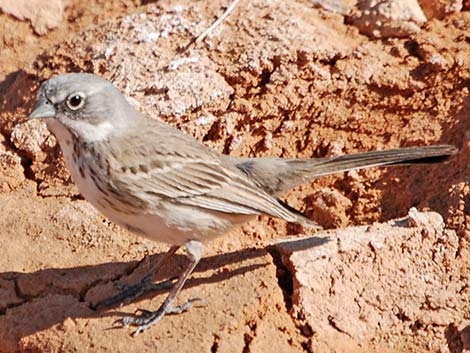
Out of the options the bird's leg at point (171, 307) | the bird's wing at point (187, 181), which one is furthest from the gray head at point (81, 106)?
the bird's leg at point (171, 307)

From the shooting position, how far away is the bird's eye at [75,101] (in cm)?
608

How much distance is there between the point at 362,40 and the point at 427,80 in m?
0.70

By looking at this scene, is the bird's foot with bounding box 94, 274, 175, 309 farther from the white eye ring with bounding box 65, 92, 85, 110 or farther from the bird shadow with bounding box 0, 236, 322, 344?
the white eye ring with bounding box 65, 92, 85, 110

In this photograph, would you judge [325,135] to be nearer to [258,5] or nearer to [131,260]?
[258,5]

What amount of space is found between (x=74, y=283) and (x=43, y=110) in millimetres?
1295

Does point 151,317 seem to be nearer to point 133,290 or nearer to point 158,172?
point 133,290

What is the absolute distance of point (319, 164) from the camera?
6.63m

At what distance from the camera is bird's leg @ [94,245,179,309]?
6422 millimetres

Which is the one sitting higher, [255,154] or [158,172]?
[255,154]

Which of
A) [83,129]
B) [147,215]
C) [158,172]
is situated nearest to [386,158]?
[158,172]

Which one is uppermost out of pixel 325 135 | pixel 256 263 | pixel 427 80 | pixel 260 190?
pixel 427 80

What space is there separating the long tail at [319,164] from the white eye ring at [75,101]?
4.00 feet

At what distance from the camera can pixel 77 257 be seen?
274 inches

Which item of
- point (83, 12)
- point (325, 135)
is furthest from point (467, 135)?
point (83, 12)
